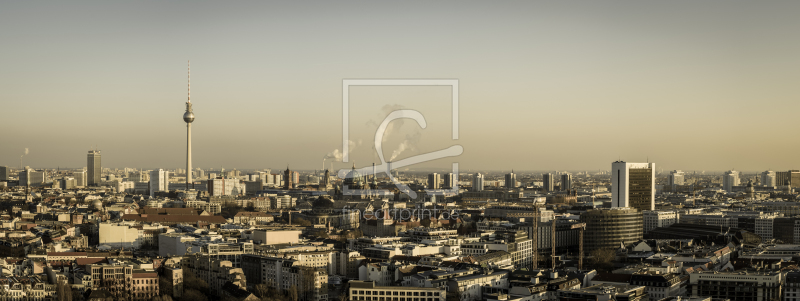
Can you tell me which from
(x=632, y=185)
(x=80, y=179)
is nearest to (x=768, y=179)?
(x=632, y=185)

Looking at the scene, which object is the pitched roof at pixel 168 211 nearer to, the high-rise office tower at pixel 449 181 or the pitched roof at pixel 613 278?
the pitched roof at pixel 613 278

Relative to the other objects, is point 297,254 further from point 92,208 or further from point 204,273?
point 92,208

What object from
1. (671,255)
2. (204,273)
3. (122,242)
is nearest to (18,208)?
(122,242)

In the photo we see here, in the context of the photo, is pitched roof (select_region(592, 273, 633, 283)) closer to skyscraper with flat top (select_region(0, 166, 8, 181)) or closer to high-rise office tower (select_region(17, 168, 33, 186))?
high-rise office tower (select_region(17, 168, 33, 186))

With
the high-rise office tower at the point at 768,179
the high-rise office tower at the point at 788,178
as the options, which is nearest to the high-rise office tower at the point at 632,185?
the high-rise office tower at the point at 788,178

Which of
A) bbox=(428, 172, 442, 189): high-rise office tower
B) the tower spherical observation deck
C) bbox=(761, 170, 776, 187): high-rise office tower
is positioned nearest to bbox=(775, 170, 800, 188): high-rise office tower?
bbox=(761, 170, 776, 187): high-rise office tower
